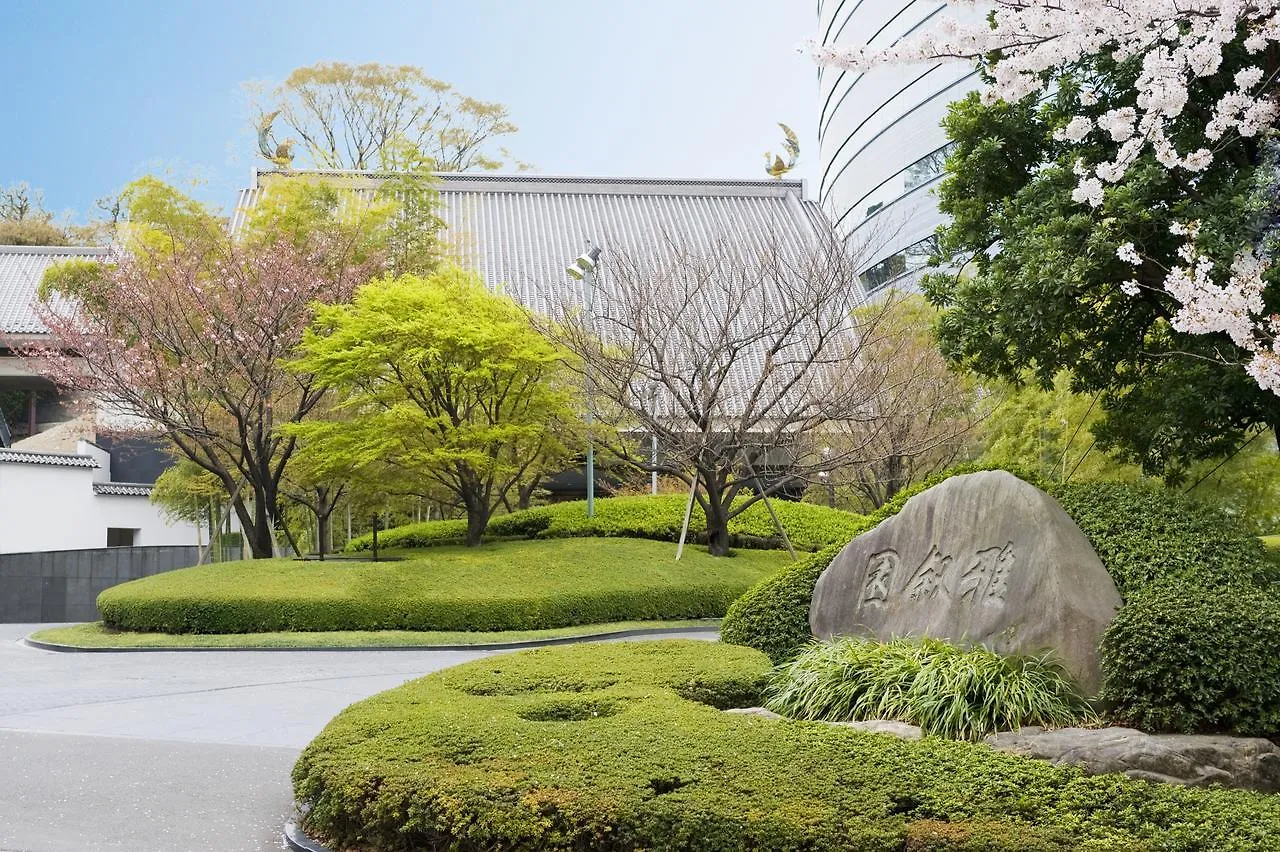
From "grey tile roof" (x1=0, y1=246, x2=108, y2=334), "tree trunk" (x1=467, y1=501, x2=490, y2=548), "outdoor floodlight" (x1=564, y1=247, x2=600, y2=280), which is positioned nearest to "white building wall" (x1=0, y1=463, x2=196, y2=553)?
"grey tile roof" (x1=0, y1=246, x2=108, y2=334)

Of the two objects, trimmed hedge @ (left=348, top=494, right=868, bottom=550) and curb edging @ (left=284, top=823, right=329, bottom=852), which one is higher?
trimmed hedge @ (left=348, top=494, right=868, bottom=550)

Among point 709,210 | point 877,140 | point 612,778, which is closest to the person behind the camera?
point 612,778

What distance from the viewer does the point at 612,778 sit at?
4930mm

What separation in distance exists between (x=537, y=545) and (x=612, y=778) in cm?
1372

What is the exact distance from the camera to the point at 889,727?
6.21m

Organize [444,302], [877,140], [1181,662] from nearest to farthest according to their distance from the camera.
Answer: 1. [1181,662]
2. [444,302]
3. [877,140]

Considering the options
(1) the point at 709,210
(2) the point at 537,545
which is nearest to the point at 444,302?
(2) the point at 537,545

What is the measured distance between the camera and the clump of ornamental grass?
626 centimetres

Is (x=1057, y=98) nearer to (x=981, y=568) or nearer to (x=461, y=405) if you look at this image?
(x=981, y=568)

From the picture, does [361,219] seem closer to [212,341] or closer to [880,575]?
[212,341]

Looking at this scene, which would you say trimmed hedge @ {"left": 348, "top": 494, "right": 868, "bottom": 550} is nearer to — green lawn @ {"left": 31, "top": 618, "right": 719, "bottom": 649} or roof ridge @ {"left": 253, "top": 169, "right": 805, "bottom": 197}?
→ green lawn @ {"left": 31, "top": 618, "right": 719, "bottom": 649}

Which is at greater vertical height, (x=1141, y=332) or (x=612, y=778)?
(x=1141, y=332)

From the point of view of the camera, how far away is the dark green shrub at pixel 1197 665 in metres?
5.75

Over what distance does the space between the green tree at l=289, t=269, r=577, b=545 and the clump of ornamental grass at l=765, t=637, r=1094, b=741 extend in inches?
420
